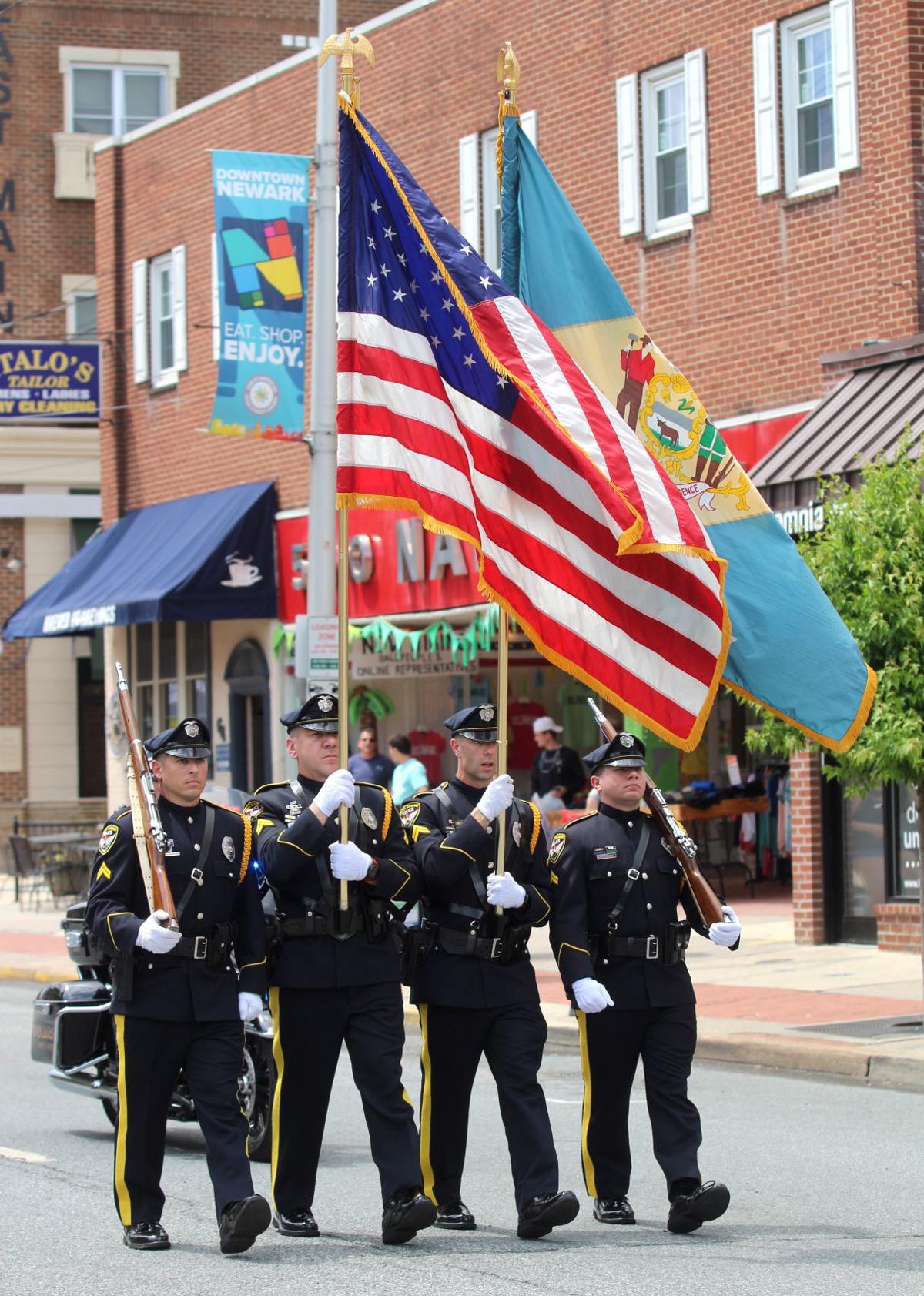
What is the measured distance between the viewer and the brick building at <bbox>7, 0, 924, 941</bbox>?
16969 millimetres

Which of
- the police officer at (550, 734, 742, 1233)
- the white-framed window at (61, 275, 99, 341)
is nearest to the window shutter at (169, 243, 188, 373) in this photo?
the white-framed window at (61, 275, 99, 341)

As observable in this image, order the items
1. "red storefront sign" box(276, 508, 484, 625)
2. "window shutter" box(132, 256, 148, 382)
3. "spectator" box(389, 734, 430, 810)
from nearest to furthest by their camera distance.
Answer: "spectator" box(389, 734, 430, 810), "red storefront sign" box(276, 508, 484, 625), "window shutter" box(132, 256, 148, 382)

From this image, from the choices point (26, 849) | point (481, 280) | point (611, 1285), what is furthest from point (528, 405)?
point (26, 849)

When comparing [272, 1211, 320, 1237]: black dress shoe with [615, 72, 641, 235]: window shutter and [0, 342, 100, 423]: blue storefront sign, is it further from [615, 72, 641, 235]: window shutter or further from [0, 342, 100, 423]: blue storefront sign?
[0, 342, 100, 423]: blue storefront sign

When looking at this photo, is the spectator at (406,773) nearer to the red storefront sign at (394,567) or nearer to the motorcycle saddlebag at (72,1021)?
the red storefront sign at (394,567)

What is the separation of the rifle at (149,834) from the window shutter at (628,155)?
13.3m

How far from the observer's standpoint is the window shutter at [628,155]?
19.6 meters

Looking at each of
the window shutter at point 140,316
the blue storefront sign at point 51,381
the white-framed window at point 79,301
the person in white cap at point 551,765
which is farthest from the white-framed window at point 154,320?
the person in white cap at point 551,765

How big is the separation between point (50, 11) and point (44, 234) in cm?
365

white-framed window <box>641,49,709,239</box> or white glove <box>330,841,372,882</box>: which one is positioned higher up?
white-framed window <box>641,49,709,239</box>

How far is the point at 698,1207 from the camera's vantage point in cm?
739

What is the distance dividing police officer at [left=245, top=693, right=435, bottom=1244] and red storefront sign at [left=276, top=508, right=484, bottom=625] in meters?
13.0

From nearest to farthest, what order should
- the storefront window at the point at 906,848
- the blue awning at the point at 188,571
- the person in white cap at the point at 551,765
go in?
the storefront window at the point at 906,848, the person in white cap at the point at 551,765, the blue awning at the point at 188,571

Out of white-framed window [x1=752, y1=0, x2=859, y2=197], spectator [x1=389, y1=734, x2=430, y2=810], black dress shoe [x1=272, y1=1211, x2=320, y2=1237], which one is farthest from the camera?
spectator [x1=389, y1=734, x2=430, y2=810]
